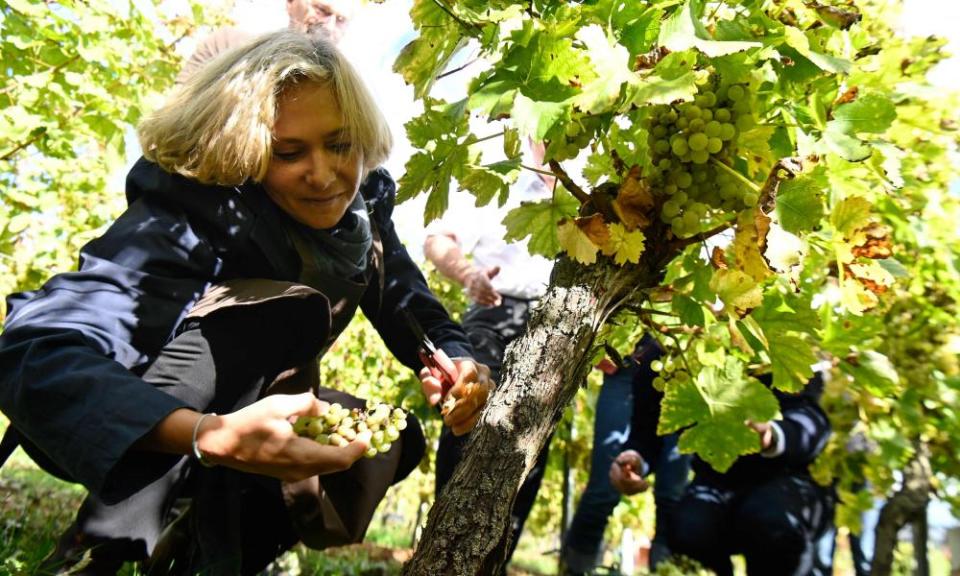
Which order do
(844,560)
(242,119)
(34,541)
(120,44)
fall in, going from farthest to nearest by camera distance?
(844,560)
(120,44)
(34,541)
(242,119)

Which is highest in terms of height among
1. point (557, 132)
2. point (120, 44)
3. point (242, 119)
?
point (120, 44)

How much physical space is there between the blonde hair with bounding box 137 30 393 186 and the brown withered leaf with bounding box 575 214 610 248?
2.80 ft

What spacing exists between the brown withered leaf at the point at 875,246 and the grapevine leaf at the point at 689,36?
52 cm

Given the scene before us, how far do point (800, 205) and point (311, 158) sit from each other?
119 cm

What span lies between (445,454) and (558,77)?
1.91m

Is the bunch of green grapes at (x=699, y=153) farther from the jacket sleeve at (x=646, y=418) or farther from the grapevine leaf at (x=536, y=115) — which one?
the jacket sleeve at (x=646, y=418)

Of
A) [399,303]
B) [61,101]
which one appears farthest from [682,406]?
[61,101]

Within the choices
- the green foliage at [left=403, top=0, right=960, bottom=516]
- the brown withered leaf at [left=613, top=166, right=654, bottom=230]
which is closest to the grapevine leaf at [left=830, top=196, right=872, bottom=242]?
the green foliage at [left=403, top=0, right=960, bottom=516]

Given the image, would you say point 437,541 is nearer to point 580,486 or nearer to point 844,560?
point 580,486

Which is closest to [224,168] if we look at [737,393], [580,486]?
[737,393]

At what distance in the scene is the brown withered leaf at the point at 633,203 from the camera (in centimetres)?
130

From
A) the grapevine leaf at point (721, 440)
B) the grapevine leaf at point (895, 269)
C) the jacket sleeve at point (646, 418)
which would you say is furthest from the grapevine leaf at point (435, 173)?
the jacket sleeve at point (646, 418)

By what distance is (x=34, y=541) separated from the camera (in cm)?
260

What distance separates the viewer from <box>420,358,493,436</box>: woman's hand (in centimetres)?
172
